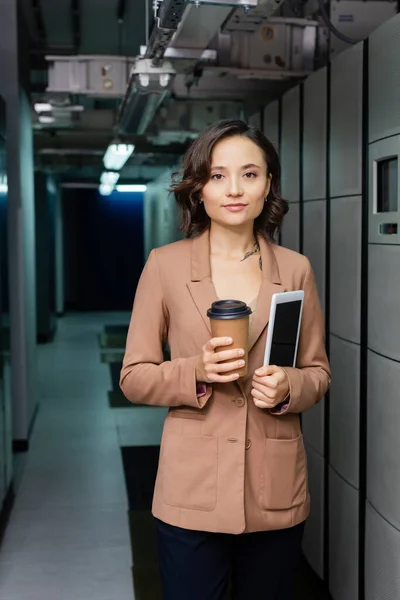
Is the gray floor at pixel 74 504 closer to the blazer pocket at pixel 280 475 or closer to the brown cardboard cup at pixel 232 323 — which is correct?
the blazer pocket at pixel 280 475

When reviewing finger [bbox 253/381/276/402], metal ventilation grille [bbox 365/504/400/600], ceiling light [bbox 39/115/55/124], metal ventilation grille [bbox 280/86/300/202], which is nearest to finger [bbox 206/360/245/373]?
finger [bbox 253/381/276/402]

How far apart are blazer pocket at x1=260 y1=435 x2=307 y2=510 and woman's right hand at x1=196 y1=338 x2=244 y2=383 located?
0.27 m

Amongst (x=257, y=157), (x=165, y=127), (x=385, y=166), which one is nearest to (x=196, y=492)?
(x=257, y=157)

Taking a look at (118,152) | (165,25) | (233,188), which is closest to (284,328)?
(233,188)

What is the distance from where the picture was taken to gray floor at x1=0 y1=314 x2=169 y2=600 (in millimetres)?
3586

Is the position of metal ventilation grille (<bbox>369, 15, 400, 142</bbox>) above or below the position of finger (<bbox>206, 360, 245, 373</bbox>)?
above

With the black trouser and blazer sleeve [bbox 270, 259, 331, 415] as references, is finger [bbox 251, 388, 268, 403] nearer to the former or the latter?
blazer sleeve [bbox 270, 259, 331, 415]

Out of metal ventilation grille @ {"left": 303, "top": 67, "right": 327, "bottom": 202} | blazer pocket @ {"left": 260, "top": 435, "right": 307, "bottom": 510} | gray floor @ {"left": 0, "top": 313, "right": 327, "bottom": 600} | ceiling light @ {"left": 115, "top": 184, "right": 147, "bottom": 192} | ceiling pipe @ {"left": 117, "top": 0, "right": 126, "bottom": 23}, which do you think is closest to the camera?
blazer pocket @ {"left": 260, "top": 435, "right": 307, "bottom": 510}

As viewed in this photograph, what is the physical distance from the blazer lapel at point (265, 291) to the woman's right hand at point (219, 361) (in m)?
0.17

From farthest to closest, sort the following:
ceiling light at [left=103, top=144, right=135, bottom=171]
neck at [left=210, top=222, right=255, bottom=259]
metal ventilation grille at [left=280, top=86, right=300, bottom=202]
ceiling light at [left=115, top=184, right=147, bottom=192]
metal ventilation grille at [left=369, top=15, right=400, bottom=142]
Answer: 1. ceiling light at [left=115, top=184, right=147, bottom=192]
2. ceiling light at [left=103, top=144, right=135, bottom=171]
3. metal ventilation grille at [left=280, top=86, right=300, bottom=202]
4. metal ventilation grille at [left=369, top=15, right=400, bottom=142]
5. neck at [left=210, top=222, right=255, bottom=259]

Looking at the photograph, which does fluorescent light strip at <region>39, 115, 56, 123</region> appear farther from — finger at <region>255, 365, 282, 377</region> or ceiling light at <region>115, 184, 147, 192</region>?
ceiling light at <region>115, 184, 147, 192</region>

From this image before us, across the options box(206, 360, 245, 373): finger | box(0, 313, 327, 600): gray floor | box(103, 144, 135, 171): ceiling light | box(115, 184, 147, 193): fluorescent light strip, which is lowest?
box(0, 313, 327, 600): gray floor

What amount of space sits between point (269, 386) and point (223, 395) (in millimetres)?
144

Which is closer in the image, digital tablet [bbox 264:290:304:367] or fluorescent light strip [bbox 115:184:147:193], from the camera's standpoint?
digital tablet [bbox 264:290:304:367]
